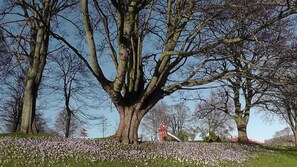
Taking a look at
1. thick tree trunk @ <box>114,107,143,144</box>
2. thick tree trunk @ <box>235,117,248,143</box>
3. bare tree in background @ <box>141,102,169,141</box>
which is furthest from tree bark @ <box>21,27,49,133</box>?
bare tree in background @ <box>141,102,169,141</box>

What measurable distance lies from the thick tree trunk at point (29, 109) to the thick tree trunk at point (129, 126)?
7.45 metres

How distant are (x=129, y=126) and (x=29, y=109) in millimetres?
8044

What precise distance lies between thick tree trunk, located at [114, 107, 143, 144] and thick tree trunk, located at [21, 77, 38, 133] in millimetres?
7454

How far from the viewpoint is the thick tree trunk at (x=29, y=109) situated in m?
20.1

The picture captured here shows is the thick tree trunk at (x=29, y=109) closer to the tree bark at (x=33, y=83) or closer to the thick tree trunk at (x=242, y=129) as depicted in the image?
the tree bark at (x=33, y=83)

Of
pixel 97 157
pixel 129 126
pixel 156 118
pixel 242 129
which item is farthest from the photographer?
pixel 156 118

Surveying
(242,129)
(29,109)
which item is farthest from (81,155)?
(242,129)

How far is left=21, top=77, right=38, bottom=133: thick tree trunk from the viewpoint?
20125mm

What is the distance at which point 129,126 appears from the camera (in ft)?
49.0

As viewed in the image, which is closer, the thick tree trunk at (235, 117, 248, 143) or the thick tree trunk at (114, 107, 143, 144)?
the thick tree trunk at (114, 107, 143, 144)

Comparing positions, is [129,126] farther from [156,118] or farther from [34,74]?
[156,118]

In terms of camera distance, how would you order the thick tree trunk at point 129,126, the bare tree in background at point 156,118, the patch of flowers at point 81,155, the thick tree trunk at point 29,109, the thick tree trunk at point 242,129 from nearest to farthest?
the patch of flowers at point 81,155 < the thick tree trunk at point 129,126 < the thick tree trunk at point 29,109 < the thick tree trunk at point 242,129 < the bare tree in background at point 156,118

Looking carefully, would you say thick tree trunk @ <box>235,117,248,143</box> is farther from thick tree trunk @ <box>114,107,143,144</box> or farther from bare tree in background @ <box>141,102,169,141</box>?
bare tree in background @ <box>141,102,169,141</box>

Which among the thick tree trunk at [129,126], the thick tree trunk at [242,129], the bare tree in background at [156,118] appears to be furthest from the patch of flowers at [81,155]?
the bare tree in background at [156,118]
